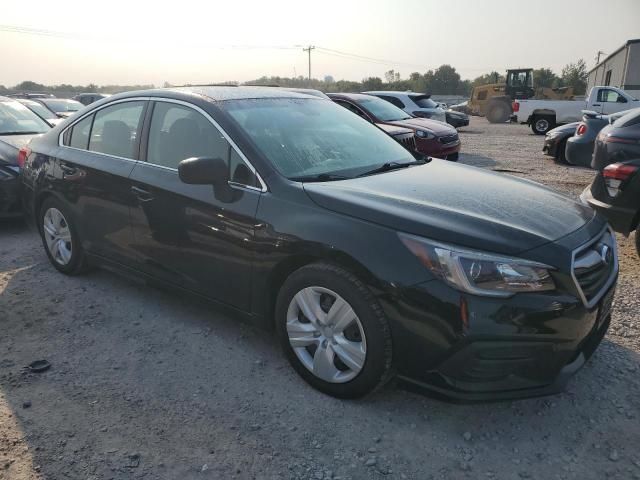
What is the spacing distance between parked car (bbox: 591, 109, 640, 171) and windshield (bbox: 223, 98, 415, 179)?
2303 millimetres

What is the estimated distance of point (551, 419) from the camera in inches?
107

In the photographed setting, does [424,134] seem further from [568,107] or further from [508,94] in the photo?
[508,94]

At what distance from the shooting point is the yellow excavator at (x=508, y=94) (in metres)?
29.5

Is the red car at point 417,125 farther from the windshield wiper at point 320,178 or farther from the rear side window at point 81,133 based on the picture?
the windshield wiper at point 320,178

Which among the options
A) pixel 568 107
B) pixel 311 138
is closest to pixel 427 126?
pixel 311 138

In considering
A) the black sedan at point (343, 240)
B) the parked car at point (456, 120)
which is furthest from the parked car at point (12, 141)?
the parked car at point (456, 120)

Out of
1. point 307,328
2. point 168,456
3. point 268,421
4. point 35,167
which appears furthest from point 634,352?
point 35,167

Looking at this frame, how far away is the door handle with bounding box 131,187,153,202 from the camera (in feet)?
11.9

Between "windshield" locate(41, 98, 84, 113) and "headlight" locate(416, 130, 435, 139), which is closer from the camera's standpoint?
"headlight" locate(416, 130, 435, 139)

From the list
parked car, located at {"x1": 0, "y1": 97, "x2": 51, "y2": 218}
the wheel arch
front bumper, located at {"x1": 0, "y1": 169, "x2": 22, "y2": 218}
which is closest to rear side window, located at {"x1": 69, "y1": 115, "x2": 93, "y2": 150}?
parked car, located at {"x1": 0, "y1": 97, "x2": 51, "y2": 218}

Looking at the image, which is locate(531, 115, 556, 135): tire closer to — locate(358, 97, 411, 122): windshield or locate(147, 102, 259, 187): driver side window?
locate(358, 97, 411, 122): windshield

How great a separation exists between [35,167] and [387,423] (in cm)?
394

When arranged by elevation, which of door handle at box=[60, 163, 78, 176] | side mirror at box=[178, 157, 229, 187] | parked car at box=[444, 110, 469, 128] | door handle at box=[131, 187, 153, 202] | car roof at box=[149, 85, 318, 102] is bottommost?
parked car at box=[444, 110, 469, 128]

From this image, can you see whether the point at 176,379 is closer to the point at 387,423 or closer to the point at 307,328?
the point at 307,328
